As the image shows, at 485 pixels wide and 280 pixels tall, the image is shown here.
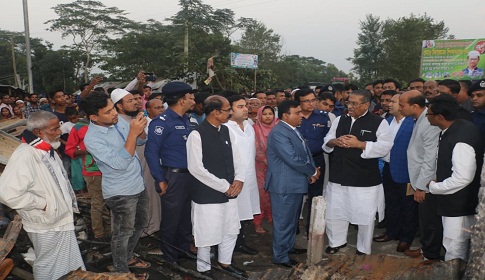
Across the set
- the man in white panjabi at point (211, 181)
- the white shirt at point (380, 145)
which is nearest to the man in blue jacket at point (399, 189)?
the white shirt at point (380, 145)

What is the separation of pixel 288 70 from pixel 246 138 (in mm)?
47919

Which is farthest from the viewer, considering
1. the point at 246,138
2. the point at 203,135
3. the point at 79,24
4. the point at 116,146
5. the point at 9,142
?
the point at 79,24

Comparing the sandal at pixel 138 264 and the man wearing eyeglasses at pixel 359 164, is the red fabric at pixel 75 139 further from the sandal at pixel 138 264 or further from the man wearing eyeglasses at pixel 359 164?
the man wearing eyeglasses at pixel 359 164

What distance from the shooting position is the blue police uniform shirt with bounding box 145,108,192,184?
4.12 meters

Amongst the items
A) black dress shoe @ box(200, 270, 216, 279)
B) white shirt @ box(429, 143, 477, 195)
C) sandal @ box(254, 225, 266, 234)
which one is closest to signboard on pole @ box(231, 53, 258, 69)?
sandal @ box(254, 225, 266, 234)

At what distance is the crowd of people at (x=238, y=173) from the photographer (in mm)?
3184

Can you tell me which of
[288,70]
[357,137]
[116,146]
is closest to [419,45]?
[288,70]

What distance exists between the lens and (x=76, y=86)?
38344 millimetres

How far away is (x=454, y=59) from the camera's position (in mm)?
20750

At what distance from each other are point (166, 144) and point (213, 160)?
0.65 meters

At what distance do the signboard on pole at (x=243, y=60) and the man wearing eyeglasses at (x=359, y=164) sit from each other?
54.8 feet

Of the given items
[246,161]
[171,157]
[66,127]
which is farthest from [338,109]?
[66,127]

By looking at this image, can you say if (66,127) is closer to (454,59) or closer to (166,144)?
(166,144)

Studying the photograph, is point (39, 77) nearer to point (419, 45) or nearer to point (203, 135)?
point (419, 45)
